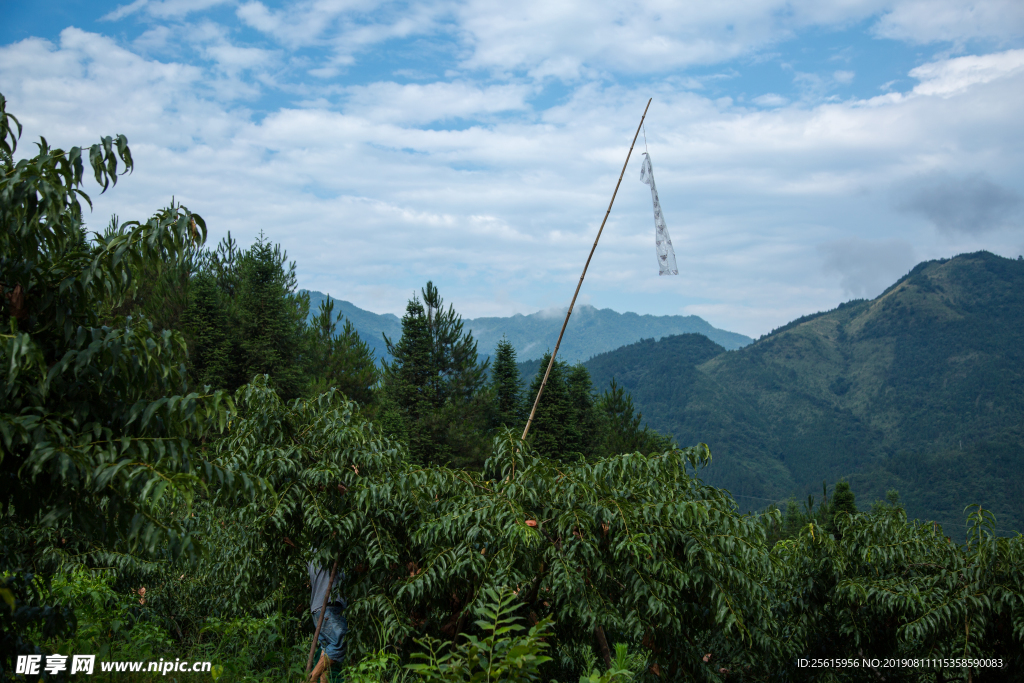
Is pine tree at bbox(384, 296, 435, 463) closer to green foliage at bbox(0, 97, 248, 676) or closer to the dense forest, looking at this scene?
the dense forest

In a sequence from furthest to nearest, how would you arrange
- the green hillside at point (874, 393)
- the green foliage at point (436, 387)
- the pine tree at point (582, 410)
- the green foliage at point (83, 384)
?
1. the green hillside at point (874, 393)
2. the pine tree at point (582, 410)
3. the green foliage at point (436, 387)
4. the green foliage at point (83, 384)

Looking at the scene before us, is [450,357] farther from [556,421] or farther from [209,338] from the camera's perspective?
[209,338]

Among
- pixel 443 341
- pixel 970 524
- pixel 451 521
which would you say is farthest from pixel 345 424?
pixel 443 341

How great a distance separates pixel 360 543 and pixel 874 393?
163m

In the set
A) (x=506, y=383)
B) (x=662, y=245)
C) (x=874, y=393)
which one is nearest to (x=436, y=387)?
(x=506, y=383)

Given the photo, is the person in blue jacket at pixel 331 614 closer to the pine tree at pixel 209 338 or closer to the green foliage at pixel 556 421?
the pine tree at pixel 209 338

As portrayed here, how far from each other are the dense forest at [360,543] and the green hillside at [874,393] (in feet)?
338

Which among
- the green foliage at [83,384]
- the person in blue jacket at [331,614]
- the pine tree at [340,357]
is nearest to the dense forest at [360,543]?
the green foliage at [83,384]

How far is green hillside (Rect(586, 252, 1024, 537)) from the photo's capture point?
354ft

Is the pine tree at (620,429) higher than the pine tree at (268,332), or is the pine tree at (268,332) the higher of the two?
the pine tree at (268,332)

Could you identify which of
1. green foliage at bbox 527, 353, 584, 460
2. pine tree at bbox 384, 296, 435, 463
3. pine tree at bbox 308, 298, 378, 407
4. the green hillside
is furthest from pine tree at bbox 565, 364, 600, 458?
the green hillside

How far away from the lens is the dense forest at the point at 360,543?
2.70 meters

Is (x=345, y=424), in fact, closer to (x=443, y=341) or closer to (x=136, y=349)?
(x=136, y=349)

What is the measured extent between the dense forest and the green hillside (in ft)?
338
